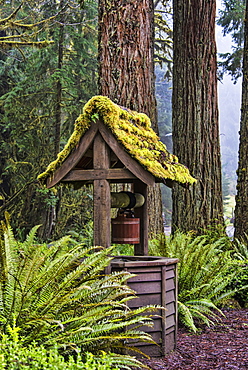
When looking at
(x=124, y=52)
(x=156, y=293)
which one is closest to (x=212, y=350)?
(x=156, y=293)

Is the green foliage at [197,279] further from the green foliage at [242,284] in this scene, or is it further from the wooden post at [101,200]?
the wooden post at [101,200]

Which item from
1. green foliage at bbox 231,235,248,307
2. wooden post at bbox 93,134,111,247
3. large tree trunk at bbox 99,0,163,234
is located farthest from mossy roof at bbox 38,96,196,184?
green foliage at bbox 231,235,248,307

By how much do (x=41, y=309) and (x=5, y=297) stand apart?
29cm

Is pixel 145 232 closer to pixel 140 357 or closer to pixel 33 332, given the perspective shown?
pixel 140 357

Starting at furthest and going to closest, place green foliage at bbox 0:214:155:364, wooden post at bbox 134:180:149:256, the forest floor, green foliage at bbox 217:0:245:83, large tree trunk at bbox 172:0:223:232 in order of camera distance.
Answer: green foliage at bbox 217:0:245:83 < large tree trunk at bbox 172:0:223:232 < wooden post at bbox 134:180:149:256 < the forest floor < green foliage at bbox 0:214:155:364

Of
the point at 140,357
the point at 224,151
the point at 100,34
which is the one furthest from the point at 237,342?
the point at 224,151

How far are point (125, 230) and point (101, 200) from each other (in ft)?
1.74

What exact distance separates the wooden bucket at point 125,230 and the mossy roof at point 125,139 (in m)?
0.58

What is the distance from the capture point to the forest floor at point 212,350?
417 centimetres

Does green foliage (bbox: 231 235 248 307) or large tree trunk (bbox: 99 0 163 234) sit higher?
large tree trunk (bbox: 99 0 163 234)

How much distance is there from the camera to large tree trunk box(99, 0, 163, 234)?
6539 mm

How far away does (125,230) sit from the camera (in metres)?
4.64

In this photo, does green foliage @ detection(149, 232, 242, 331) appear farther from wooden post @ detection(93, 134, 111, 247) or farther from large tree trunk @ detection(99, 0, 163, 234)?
large tree trunk @ detection(99, 0, 163, 234)

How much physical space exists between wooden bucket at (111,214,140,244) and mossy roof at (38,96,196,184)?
580mm
